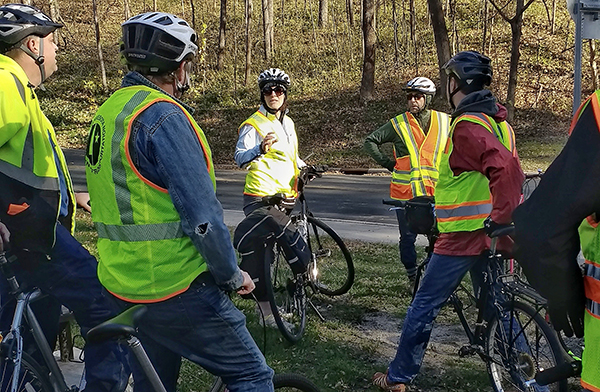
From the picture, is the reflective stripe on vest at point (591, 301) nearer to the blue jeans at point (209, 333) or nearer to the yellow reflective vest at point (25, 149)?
the blue jeans at point (209, 333)

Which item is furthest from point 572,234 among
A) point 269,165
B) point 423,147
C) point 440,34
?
point 440,34

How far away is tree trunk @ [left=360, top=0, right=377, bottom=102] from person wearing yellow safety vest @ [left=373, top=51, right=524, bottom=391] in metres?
21.7

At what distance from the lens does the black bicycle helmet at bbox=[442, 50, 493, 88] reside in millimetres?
4625

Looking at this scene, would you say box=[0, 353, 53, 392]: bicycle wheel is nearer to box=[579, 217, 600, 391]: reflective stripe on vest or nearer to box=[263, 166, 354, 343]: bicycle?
box=[263, 166, 354, 343]: bicycle

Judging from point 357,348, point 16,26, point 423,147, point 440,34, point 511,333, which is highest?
point 440,34

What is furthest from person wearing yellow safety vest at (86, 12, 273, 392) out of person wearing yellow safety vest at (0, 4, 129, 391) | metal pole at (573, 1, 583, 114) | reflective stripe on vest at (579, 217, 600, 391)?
metal pole at (573, 1, 583, 114)

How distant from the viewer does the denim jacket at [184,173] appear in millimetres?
2730

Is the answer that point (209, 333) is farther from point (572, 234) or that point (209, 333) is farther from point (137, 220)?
point (572, 234)

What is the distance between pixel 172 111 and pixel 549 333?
8.53 feet

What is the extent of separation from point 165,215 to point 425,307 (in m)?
2.41

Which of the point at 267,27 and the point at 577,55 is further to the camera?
the point at 267,27

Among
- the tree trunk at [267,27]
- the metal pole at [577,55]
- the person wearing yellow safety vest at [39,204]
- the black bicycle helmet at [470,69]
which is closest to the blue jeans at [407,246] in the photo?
the metal pole at [577,55]

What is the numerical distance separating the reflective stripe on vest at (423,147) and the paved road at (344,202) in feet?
12.2

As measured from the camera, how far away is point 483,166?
14.5ft
